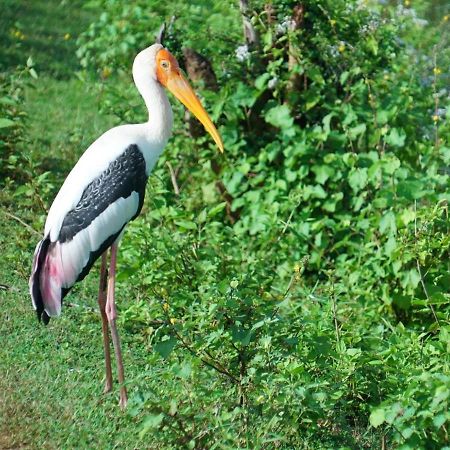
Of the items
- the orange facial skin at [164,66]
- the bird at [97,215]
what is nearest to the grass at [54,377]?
the bird at [97,215]

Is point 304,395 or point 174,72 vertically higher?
point 174,72

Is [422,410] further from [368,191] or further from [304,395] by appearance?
[368,191]

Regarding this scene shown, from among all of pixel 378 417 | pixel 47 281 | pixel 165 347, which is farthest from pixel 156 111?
pixel 378 417

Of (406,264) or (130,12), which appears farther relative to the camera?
(130,12)

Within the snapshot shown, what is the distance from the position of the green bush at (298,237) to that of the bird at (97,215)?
0.43m

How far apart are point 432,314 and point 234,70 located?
6.32 feet

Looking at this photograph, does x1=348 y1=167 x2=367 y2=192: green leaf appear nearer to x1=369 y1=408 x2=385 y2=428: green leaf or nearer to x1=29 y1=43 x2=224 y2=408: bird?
x1=29 y1=43 x2=224 y2=408: bird

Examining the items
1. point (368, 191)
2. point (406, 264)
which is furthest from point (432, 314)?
point (368, 191)

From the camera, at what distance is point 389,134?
21.2 ft

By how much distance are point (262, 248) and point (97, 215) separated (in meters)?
1.60

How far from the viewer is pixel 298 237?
646 centimetres

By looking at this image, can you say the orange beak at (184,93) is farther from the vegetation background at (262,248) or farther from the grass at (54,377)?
the grass at (54,377)

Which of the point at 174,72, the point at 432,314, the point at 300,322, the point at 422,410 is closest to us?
the point at 422,410

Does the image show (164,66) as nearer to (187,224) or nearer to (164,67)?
(164,67)
